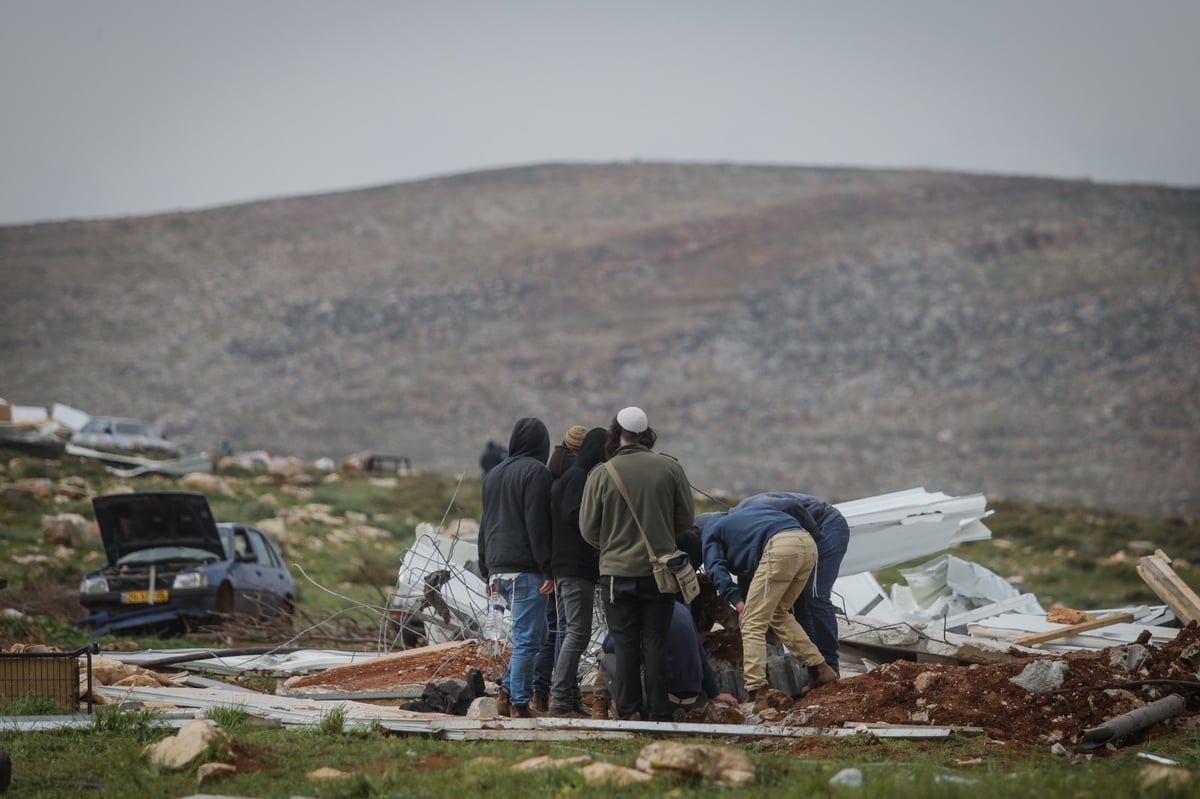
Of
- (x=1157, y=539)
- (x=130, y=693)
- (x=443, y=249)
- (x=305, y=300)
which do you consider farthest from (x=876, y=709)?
(x=443, y=249)

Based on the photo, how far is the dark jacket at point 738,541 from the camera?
29.6 feet

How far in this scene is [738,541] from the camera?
9.12 m

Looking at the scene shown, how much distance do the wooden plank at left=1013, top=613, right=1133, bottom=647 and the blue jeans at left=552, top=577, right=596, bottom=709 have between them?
4.11 meters

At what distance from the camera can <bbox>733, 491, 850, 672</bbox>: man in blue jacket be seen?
9492 millimetres

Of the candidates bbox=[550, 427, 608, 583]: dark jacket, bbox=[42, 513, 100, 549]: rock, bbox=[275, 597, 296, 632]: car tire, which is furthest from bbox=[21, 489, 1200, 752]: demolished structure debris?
bbox=[42, 513, 100, 549]: rock

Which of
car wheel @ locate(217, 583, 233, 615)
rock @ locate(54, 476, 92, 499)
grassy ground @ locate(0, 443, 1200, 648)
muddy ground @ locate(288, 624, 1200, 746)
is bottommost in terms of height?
grassy ground @ locate(0, 443, 1200, 648)

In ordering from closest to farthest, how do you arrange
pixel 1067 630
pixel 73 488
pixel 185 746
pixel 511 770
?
pixel 511 770 → pixel 185 746 → pixel 1067 630 → pixel 73 488

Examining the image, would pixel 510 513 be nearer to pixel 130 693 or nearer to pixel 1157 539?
pixel 130 693

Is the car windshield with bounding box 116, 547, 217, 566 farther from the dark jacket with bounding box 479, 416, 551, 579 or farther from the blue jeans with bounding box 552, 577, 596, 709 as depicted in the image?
the blue jeans with bounding box 552, 577, 596, 709

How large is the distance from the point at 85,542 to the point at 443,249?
65.8 meters

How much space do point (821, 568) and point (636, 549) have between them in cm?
196

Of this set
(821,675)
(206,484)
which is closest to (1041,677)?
(821,675)

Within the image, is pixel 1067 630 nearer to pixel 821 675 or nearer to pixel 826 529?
pixel 826 529

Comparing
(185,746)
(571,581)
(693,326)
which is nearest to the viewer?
(185,746)
